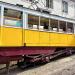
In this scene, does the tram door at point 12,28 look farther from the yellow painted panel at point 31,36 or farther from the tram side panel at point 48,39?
the tram side panel at point 48,39

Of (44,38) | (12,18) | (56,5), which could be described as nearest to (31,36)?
(44,38)

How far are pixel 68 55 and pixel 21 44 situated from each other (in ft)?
20.3

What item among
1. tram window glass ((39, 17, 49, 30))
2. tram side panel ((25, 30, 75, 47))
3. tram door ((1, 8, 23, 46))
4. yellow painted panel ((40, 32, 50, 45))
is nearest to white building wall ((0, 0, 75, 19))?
tram side panel ((25, 30, 75, 47))

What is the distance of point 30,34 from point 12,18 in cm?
150

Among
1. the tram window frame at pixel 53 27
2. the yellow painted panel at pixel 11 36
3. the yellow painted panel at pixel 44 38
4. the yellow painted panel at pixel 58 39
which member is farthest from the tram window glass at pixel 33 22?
the yellow painted panel at pixel 58 39

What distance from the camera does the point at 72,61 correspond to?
679 inches

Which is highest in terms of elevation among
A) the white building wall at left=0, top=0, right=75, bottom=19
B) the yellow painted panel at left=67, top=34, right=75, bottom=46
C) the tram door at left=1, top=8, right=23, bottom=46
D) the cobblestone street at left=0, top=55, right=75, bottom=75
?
the white building wall at left=0, top=0, right=75, bottom=19

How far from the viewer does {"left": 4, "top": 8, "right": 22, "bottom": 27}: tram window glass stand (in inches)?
532

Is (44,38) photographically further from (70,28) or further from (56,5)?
(56,5)

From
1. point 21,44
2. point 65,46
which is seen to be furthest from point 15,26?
point 65,46

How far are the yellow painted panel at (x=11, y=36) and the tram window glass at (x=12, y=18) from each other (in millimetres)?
316

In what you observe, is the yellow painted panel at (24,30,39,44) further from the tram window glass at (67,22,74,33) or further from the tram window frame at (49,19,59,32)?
the tram window glass at (67,22,74,33)

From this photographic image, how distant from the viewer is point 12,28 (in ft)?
44.6

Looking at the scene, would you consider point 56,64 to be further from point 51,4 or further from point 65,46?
point 51,4
